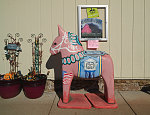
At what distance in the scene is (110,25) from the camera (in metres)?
2.11

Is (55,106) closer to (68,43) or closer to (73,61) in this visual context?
(73,61)

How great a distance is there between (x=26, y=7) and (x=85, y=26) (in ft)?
3.66

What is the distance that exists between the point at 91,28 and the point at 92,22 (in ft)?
0.35

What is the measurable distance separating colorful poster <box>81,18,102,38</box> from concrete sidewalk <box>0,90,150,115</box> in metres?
1.12

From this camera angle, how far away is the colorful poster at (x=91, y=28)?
82.1 inches

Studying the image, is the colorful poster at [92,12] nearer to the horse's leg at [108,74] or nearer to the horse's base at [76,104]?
the horse's leg at [108,74]

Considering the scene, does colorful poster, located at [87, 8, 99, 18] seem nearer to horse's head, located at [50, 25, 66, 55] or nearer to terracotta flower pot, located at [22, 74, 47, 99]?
horse's head, located at [50, 25, 66, 55]

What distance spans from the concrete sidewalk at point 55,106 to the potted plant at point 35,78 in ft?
0.38

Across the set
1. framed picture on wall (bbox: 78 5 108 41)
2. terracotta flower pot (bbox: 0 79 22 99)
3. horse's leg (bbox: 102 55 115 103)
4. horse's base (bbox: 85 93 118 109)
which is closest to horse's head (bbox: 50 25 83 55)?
horse's leg (bbox: 102 55 115 103)

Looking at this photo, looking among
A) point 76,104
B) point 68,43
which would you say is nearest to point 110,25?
point 68,43

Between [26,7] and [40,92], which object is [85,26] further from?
[40,92]

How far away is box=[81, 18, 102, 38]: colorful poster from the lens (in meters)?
2.09

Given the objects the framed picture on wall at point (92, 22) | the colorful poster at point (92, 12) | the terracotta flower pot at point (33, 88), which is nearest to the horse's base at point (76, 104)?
the terracotta flower pot at point (33, 88)

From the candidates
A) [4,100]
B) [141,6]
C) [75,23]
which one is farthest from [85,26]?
[4,100]
